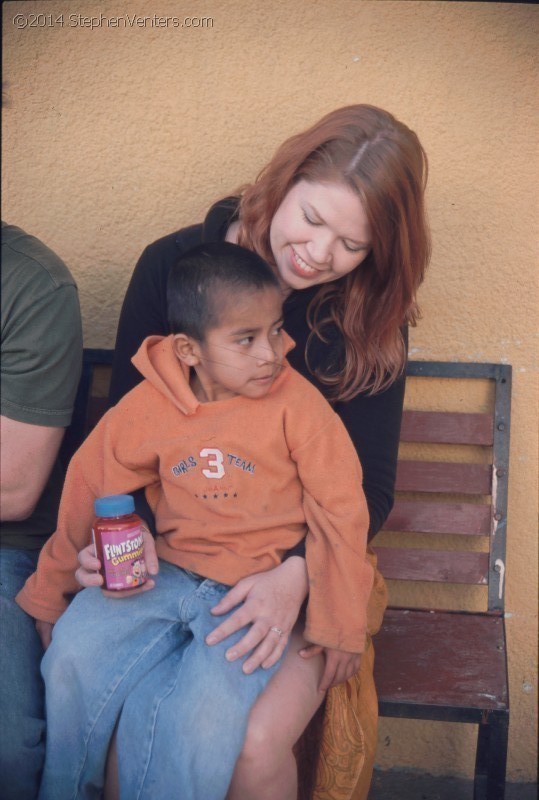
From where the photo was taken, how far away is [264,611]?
5.95ft

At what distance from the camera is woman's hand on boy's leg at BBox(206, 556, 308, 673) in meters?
1.76

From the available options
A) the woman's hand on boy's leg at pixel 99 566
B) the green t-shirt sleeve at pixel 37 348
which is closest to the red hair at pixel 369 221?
the green t-shirt sleeve at pixel 37 348

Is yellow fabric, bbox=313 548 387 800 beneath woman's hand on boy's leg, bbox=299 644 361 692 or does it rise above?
beneath

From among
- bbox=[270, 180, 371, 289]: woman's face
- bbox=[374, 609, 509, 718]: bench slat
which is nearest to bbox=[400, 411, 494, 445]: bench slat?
bbox=[374, 609, 509, 718]: bench slat

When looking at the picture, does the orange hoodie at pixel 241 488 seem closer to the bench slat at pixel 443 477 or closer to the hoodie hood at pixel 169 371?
the hoodie hood at pixel 169 371

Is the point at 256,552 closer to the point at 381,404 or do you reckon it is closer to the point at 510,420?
the point at 381,404

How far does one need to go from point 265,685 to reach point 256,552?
11.5 inches

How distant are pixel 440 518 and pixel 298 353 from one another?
2.42 ft

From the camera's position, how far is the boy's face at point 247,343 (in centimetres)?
183

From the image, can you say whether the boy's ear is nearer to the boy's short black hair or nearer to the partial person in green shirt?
the boy's short black hair

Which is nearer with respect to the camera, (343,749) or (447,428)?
(343,749)

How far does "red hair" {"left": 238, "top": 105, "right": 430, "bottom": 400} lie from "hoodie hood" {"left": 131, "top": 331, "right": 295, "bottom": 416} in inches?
12.5

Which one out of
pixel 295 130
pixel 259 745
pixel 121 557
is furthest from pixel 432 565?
pixel 295 130

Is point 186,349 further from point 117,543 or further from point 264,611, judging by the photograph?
point 264,611
